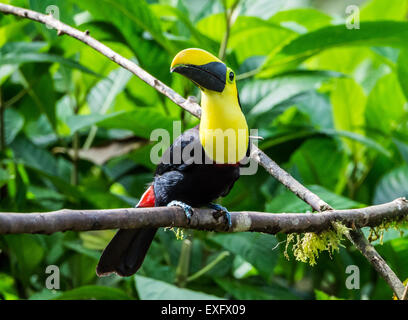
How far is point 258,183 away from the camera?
2.97 m

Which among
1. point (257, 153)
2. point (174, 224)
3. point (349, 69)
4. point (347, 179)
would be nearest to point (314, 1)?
point (349, 69)

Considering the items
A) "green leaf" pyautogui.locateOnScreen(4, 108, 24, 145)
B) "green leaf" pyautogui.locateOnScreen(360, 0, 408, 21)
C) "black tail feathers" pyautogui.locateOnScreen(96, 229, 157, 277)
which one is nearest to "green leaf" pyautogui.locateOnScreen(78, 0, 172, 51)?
"green leaf" pyautogui.locateOnScreen(4, 108, 24, 145)

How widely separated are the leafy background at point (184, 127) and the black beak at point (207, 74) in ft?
1.98

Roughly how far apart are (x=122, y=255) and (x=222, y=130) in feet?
2.09

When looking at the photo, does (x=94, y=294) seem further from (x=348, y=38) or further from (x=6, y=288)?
(x=348, y=38)

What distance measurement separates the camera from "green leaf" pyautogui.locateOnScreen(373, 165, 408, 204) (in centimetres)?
309

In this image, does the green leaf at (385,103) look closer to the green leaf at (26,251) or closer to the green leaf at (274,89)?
the green leaf at (274,89)

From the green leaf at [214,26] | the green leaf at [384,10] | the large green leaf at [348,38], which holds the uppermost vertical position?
the green leaf at [384,10]

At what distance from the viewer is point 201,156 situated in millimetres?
2150

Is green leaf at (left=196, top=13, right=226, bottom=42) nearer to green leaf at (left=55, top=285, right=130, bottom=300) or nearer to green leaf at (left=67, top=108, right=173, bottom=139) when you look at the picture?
green leaf at (left=67, top=108, right=173, bottom=139)

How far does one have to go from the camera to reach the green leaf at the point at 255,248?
8.55ft

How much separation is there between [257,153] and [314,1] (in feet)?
25.4

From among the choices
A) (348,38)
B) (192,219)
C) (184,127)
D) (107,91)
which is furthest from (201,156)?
(107,91)

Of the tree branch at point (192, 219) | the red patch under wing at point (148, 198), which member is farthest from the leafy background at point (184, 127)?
the tree branch at point (192, 219)
